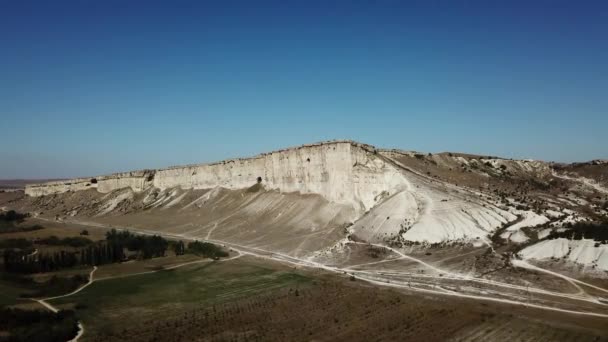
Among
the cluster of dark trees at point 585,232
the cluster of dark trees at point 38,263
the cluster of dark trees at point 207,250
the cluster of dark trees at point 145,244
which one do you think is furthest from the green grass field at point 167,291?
the cluster of dark trees at point 585,232

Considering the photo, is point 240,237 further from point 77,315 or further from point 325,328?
point 325,328

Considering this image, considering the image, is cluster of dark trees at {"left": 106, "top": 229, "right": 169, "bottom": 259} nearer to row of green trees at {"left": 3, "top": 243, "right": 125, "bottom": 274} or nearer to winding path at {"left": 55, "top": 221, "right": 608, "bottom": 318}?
row of green trees at {"left": 3, "top": 243, "right": 125, "bottom": 274}

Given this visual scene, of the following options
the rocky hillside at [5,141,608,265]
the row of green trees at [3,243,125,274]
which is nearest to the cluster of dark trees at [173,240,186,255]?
the row of green trees at [3,243,125,274]

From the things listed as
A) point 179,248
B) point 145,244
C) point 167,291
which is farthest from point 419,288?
point 145,244

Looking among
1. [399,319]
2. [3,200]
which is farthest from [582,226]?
[3,200]

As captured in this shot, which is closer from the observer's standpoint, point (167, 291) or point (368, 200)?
point (167, 291)

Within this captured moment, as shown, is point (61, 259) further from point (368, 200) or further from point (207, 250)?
point (368, 200)

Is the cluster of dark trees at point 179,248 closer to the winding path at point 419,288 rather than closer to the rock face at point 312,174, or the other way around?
the winding path at point 419,288

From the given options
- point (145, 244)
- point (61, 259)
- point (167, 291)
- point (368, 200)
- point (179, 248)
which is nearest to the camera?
point (167, 291)
